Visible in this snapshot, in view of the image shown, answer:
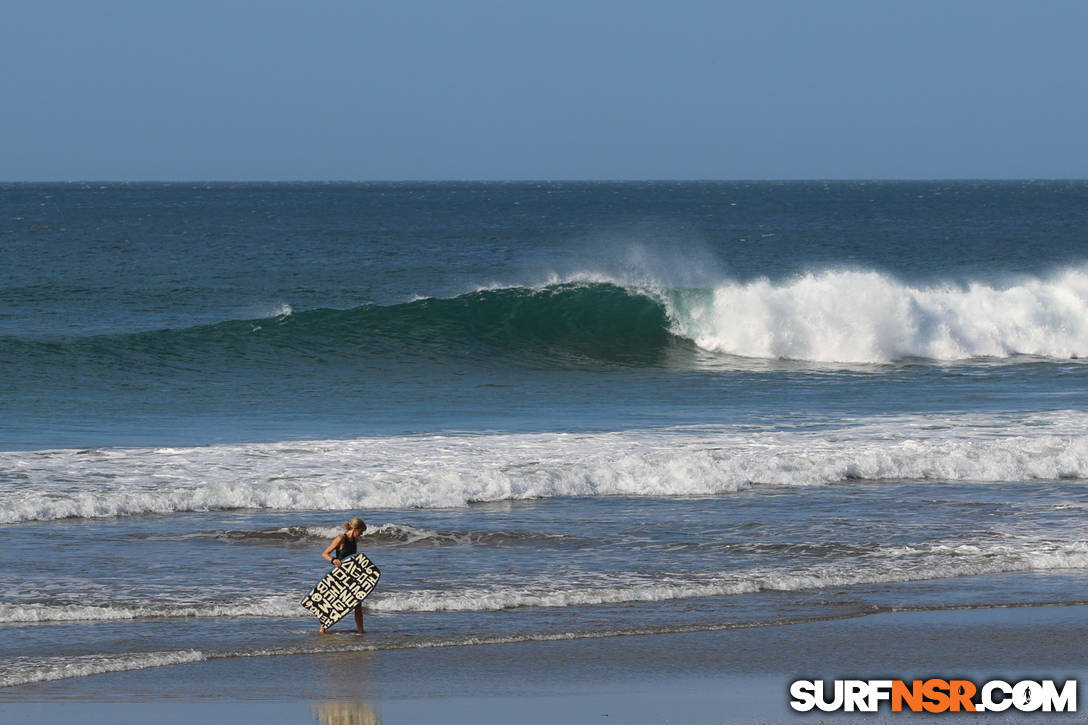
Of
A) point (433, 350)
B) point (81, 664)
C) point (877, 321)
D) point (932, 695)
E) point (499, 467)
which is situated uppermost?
point (877, 321)

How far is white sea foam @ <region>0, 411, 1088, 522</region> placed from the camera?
12.9 metres

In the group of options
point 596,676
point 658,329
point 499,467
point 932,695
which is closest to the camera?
point 932,695

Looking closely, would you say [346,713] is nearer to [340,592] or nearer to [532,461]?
[340,592]

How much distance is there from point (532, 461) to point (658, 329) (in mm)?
14071

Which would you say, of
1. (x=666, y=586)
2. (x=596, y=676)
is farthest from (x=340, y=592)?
(x=666, y=586)

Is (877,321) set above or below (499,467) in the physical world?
above

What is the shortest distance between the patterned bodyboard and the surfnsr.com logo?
2.90m

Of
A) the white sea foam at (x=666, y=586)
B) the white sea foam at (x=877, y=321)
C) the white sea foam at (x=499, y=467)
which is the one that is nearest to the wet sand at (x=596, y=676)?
the white sea foam at (x=666, y=586)

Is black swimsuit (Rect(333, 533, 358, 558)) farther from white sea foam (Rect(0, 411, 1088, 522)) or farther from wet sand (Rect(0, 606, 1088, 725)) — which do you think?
white sea foam (Rect(0, 411, 1088, 522))

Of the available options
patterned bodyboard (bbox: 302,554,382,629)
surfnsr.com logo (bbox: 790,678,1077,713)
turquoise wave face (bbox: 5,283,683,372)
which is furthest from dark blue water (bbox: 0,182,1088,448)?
surfnsr.com logo (bbox: 790,678,1077,713)

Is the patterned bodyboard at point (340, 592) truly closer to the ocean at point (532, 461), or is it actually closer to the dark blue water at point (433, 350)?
the ocean at point (532, 461)

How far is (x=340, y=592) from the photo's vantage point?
897 centimetres

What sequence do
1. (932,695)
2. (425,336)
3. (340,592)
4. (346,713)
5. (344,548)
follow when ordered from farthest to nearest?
(425,336) → (344,548) → (340,592) → (932,695) → (346,713)

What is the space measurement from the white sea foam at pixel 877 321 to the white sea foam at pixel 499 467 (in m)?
9.15
